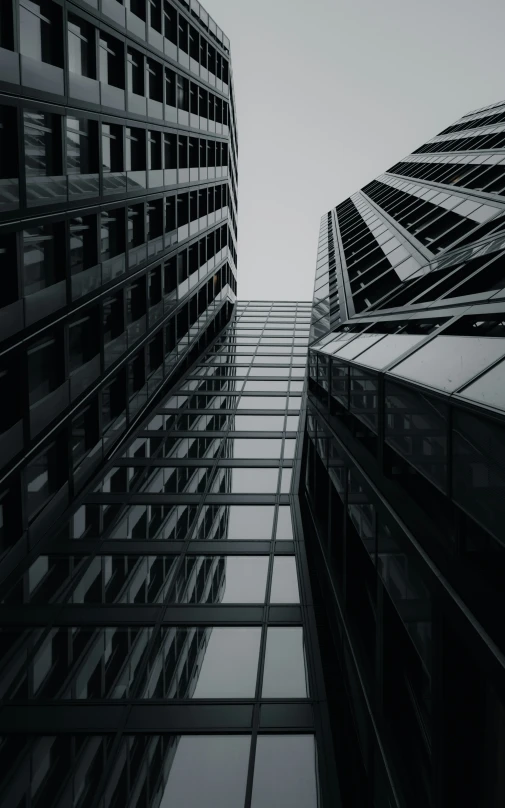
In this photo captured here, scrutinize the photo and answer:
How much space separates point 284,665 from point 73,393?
1013cm

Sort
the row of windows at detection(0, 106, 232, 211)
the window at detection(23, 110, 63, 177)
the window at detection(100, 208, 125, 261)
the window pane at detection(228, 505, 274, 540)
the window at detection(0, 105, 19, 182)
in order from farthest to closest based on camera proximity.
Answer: the window at detection(100, 208, 125, 261) < the window pane at detection(228, 505, 274, 540) < the window at detection(23, 110, 63, 177) < the row of windows at detection(0, 106, 232, 211) < the window at detection(0, 105, 19, 182)

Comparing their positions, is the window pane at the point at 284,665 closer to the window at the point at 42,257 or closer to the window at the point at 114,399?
the window at the point at 42,257

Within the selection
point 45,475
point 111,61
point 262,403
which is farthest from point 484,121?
point 45,475

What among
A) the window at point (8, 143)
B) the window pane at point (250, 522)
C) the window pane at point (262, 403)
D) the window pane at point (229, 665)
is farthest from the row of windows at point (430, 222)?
the window pane at point (229, 665)

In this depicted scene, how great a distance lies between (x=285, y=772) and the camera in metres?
8.85

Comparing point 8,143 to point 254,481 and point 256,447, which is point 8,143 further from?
point 256,447

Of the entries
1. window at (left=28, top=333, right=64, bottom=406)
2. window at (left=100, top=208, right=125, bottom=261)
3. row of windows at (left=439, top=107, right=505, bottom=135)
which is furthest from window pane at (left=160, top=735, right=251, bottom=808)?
row of windows at (left=439, top=107, right=505, bottom=135)

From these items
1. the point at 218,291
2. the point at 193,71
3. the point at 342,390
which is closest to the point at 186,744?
the point at 342,390

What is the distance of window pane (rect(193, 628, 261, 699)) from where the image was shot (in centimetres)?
1028

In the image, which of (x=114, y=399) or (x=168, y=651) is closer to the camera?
(x=168, y=651)

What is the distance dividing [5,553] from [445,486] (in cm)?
1037

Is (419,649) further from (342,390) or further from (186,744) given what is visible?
(342,390)

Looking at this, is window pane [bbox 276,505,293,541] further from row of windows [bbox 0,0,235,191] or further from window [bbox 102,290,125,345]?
row of windows [bbox 0,0,235,191]

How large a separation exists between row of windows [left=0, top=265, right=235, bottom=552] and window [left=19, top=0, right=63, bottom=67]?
268 inches
